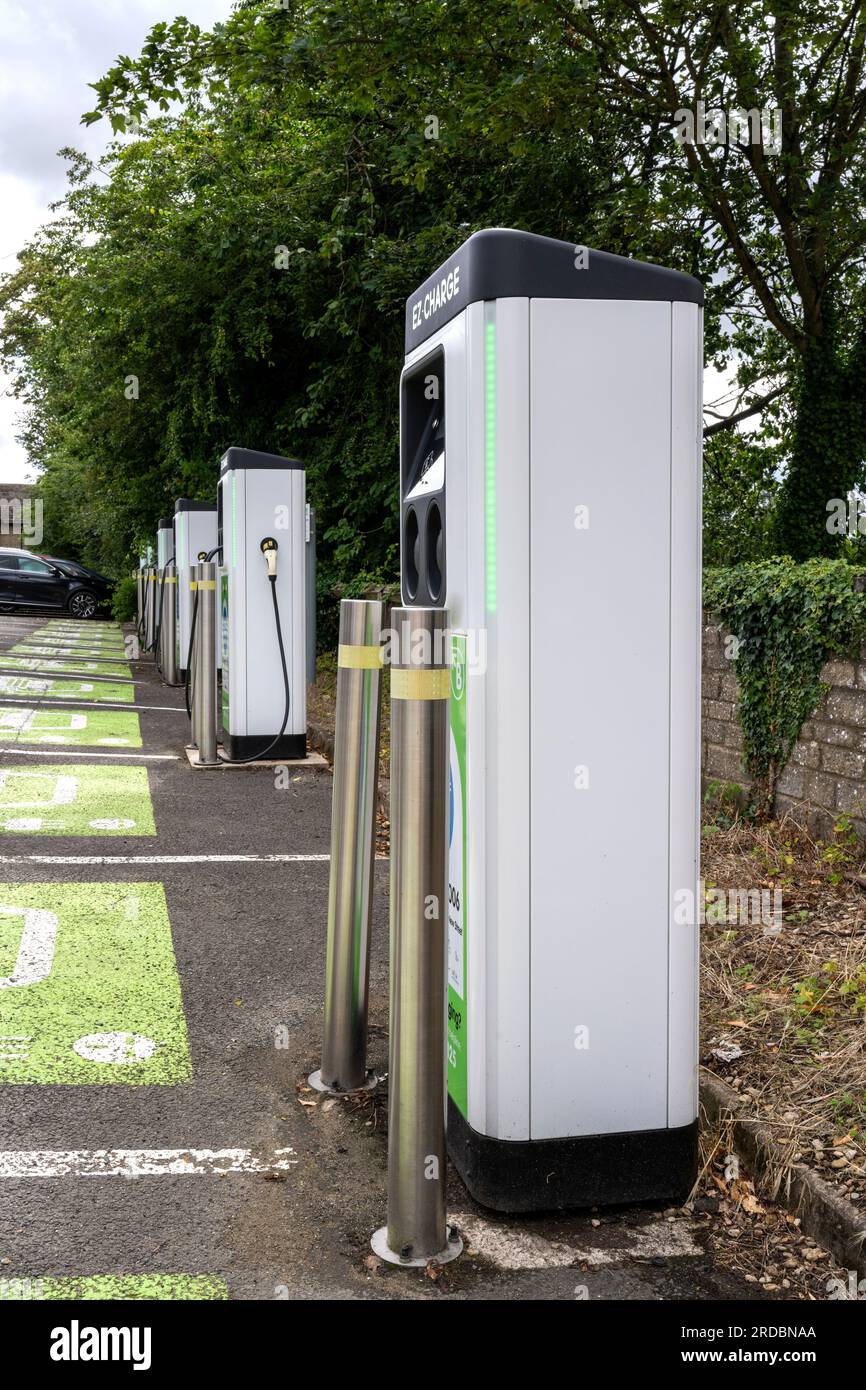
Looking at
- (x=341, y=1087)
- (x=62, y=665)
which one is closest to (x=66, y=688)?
(x=62, y=665)

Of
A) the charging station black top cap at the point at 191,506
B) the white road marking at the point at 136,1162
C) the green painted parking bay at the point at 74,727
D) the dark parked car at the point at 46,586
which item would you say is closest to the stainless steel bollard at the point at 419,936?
the white road marking at the point at 136,1162

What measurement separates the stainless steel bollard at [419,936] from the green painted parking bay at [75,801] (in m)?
4.43

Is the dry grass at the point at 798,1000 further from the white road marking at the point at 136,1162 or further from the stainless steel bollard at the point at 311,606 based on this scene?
the stainless steel bollard at the point at 311,606

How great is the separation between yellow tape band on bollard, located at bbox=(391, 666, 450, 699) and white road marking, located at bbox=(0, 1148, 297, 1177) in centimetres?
129

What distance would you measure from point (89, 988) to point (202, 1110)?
1.06 m

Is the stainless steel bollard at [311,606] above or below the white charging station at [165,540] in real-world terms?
below

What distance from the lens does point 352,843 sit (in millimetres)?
3412

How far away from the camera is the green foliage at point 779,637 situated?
5.55 meters

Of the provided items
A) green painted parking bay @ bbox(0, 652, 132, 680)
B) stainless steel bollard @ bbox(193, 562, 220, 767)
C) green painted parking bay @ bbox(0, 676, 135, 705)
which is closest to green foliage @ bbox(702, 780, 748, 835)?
stainless steel bollard @ bbox(193, 562, 220, 767)

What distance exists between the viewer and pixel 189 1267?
8.46 ft

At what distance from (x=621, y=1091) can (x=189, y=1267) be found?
1.02m

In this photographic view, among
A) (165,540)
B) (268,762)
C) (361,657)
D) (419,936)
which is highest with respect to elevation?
(165,540)

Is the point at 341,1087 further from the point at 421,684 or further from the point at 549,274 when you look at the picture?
the point at 549,274
